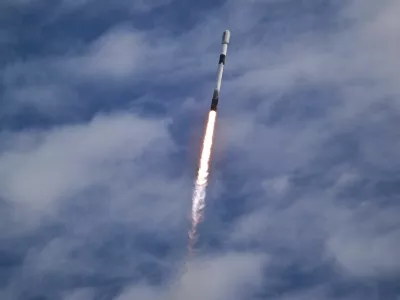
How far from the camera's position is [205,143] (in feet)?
299

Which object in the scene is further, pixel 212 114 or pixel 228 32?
pixel 228 32

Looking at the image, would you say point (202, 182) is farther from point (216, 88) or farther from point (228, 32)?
point (228, 32)

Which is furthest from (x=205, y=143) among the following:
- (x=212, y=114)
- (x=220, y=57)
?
(x=220, y=57)

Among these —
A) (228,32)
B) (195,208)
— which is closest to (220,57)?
(228,32)

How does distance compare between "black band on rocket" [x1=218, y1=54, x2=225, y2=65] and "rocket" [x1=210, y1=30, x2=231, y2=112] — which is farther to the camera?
"black band on rocket" [x1=218, y1=54, x2=225, y2=65]

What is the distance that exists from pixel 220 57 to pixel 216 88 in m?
6.46

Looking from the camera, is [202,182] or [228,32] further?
[228,32]

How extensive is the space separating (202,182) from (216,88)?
12248 mm

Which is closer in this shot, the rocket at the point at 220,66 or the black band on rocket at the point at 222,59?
the rocket at the point at 220,66

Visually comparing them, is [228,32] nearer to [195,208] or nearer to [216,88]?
[216,88]

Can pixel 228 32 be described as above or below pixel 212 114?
above

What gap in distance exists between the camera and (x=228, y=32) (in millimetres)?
96500

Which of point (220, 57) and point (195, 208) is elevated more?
point (220, 57)

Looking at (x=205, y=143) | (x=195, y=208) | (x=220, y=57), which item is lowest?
(x=195, y=208)
